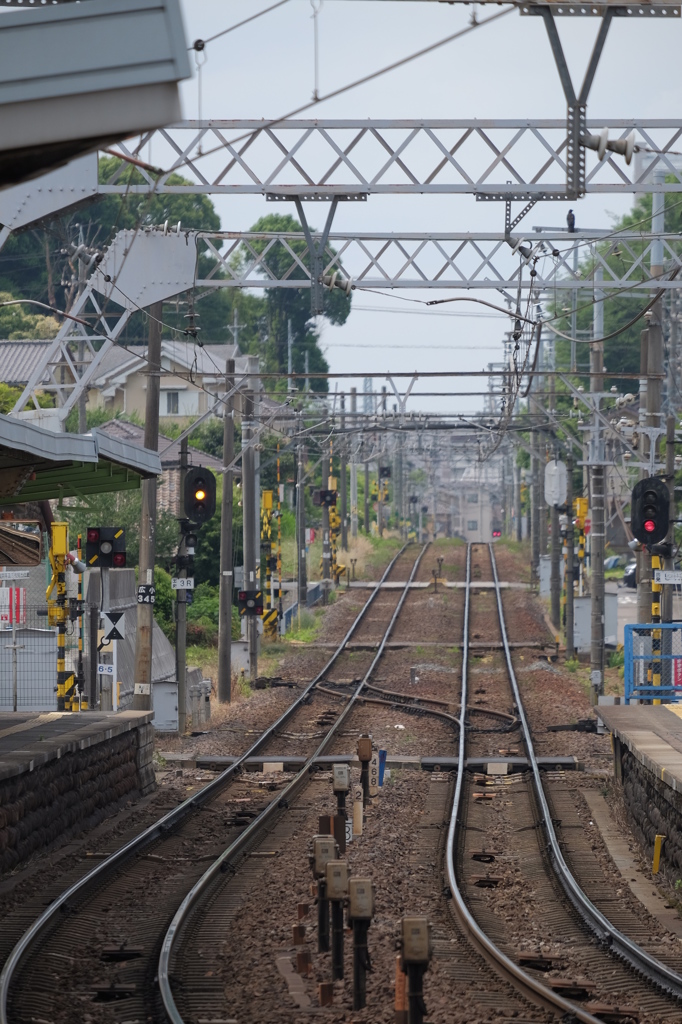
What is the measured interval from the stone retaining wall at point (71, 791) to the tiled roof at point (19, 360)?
33.4 metres

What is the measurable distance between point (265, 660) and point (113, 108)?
24256 mm

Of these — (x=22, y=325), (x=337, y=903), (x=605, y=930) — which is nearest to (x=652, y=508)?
(x=605, y=930)

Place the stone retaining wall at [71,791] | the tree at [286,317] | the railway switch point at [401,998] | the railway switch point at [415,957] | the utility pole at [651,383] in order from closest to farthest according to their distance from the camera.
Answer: the railway switch point at [415,957]
the railway switch point at [401,998]
the stone retaining wall at [71,791]
the utility pole at [651,383]
the tree at [286,317]

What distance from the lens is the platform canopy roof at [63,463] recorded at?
34.7ft

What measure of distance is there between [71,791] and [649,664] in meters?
10.2

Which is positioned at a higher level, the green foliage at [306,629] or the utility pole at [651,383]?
the utility pole at [651,383]

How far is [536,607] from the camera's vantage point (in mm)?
37656

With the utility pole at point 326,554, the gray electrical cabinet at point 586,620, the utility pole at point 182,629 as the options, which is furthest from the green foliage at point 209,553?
the utility pole at point 182,629

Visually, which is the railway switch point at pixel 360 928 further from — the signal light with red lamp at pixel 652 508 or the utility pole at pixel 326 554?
the utility pole at pixel 326 554

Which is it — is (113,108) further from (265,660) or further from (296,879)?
(265,660)

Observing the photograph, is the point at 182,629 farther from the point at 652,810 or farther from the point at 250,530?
the point at 652,810

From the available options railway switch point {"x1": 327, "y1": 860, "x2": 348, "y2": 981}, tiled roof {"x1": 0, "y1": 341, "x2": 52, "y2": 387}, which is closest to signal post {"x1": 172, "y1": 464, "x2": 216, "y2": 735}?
railway switch point {"x1": 327, "y1": 860, "x2": 348, "y2": 981}

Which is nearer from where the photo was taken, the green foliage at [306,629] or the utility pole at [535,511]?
the green foliage at [306,629]

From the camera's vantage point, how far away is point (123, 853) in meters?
11.3
